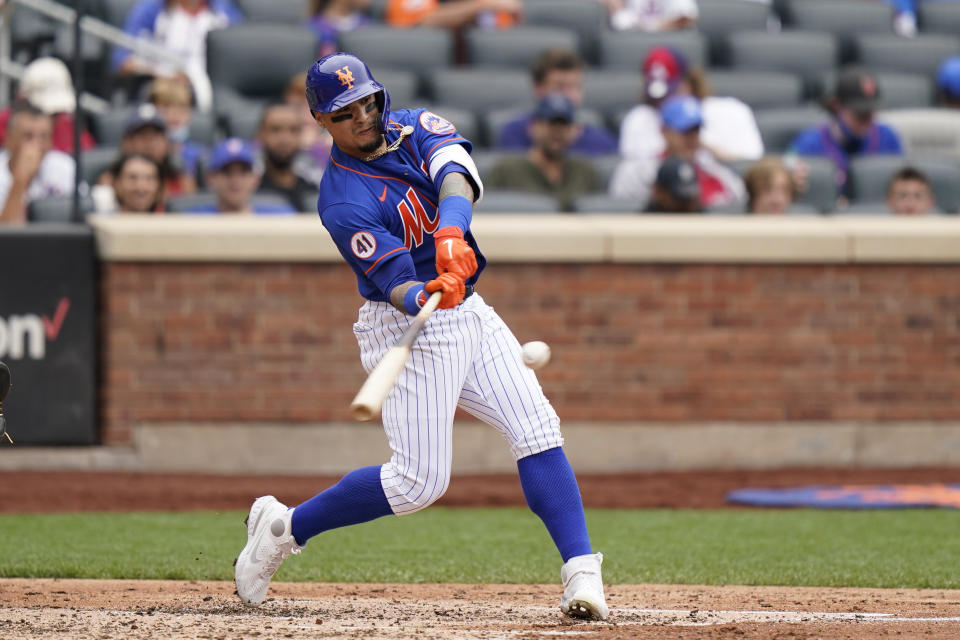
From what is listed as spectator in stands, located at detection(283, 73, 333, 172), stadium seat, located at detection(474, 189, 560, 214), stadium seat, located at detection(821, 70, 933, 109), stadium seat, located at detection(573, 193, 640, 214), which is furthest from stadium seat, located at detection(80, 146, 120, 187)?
stadium seat, located at detection(821, 70, 933, 109)

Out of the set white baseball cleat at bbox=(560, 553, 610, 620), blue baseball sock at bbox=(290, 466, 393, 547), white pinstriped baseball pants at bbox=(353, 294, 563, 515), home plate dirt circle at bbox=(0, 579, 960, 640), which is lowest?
home plate dirt circle at bbox=(0, 579, 960, 640)

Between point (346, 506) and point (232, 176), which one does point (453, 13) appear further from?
point (346, 506)

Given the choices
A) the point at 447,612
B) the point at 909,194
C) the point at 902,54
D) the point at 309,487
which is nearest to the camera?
the point at 447,612

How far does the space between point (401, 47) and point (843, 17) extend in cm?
377

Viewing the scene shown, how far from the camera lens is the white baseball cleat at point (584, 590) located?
4.07 m

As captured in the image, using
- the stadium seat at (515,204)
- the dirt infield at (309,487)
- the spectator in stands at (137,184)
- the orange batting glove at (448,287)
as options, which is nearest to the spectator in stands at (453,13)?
the stadium seat at (515,204)

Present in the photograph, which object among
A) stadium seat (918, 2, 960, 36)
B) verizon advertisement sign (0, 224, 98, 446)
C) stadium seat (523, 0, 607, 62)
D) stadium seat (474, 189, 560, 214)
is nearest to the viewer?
verizon advertisement sign (0, 224, 98, 446)

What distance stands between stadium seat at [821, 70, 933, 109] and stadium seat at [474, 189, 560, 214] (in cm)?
321

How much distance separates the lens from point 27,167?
8320 mm

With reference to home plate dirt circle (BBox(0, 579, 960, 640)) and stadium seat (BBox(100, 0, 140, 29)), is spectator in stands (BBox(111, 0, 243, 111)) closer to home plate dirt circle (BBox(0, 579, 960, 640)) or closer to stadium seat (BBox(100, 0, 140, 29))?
stadium seat (BBox(100, 0, 140, 29))

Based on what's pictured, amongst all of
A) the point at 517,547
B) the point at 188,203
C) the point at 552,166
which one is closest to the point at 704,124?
the point at 552,166

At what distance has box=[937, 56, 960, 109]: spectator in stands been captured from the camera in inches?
406

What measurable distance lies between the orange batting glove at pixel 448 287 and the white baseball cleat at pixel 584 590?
0.84m

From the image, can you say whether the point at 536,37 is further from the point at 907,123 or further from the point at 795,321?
the point at 795,321
